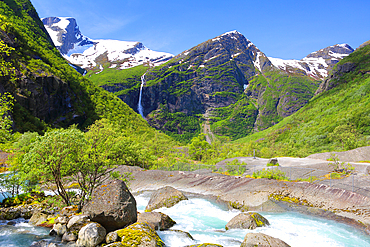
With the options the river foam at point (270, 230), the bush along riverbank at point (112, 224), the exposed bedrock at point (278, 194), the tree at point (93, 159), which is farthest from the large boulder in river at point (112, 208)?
the exposed bedrock at point (278, 194)

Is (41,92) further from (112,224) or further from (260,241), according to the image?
(260,241)

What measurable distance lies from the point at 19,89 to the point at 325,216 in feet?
272

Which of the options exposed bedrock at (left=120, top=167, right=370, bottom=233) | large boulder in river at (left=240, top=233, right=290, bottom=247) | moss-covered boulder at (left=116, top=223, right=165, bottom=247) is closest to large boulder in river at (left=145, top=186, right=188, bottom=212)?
exposed bedrock at (left=120, top=167, right=370, bottom=233)

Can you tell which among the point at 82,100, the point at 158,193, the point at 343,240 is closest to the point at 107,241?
the point at 158,193

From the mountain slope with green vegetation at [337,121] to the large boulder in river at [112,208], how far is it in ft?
210

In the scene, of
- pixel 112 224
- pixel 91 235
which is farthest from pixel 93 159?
pixel 91 235

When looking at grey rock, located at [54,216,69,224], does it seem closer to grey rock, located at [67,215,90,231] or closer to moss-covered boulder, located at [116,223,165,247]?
grey rock, located at [67,215,90,231]

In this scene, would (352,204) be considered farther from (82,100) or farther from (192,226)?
(82,100)

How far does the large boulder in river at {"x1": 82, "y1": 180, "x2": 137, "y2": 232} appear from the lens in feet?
36.4

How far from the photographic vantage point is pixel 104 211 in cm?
1109

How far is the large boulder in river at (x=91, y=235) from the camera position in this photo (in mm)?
9980

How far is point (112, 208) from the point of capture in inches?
444

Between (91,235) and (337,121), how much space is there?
10723cm

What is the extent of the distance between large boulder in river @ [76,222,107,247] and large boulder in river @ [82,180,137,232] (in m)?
0.55
